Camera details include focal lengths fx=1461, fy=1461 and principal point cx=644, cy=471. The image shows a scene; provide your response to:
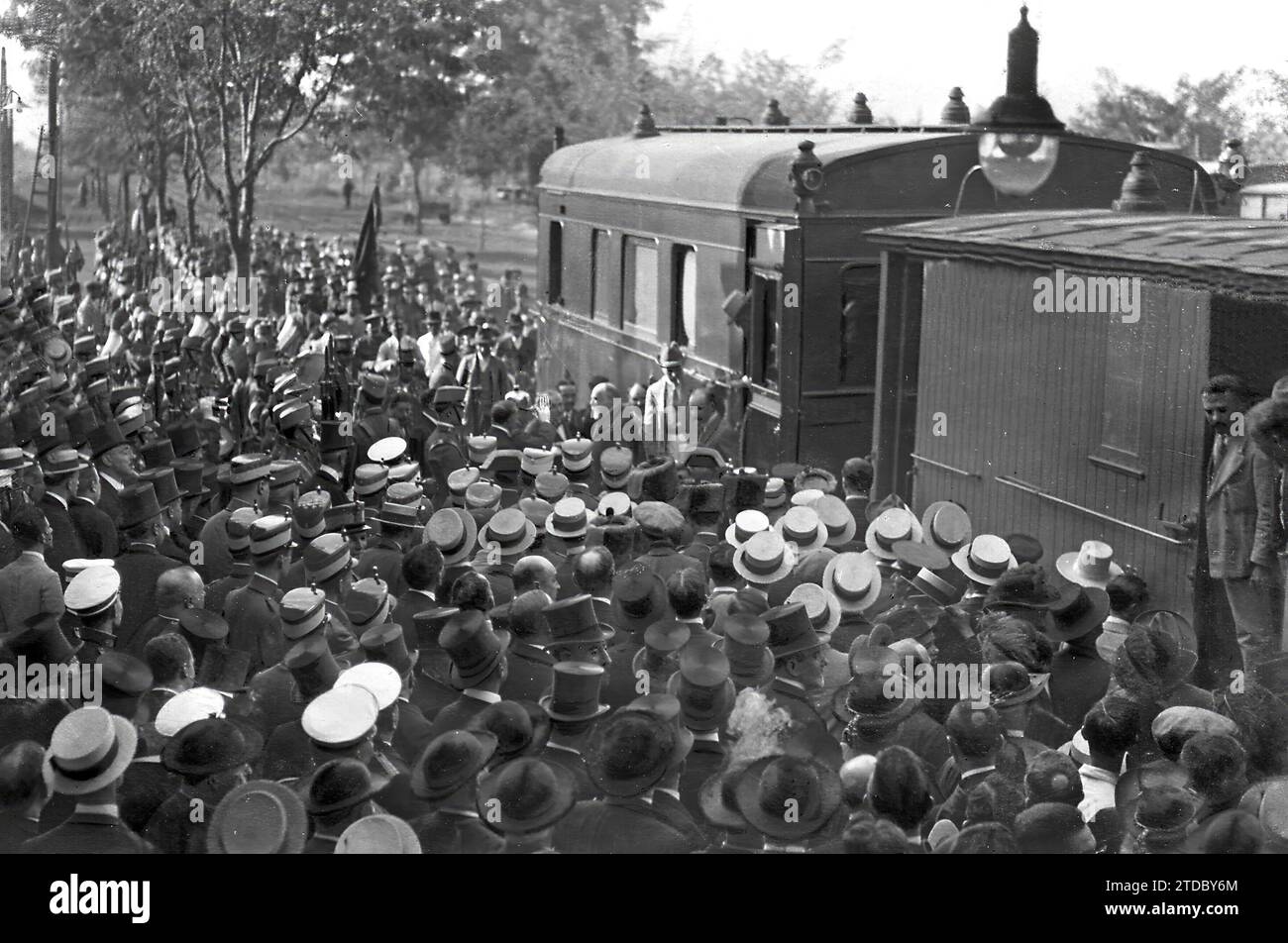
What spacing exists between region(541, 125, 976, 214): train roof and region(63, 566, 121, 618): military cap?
6.29m

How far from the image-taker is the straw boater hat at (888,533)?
6.07 m

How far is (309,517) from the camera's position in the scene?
21.9 feet

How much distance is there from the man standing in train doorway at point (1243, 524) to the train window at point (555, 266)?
10.7m

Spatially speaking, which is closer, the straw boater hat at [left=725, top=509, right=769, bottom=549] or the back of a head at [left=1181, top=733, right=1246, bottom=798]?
the back of a head at [left=1181, top=733, right=1246, bottom=798]

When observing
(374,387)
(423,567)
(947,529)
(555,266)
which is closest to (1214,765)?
(947,529)

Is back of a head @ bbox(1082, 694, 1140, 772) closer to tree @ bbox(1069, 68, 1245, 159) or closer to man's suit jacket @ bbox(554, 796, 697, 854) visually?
man's suit jacket @ bbox(554, 796, 697, 854)

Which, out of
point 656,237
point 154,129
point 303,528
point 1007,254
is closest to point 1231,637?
point 1007,254

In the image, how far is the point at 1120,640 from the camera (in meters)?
5.36

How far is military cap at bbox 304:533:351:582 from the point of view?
6066 millimetres

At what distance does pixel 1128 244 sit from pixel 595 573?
10.9ft

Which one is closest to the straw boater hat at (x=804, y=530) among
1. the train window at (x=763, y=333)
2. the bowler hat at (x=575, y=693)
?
the bowler hat at (x=575, y=693)

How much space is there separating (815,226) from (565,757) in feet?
21.4

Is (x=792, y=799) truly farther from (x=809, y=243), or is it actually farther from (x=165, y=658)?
(x=809, y=243)

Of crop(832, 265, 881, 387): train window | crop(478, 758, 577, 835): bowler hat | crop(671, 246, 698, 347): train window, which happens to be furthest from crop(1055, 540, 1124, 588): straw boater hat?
crop(671, 246, 698, 347): train window
